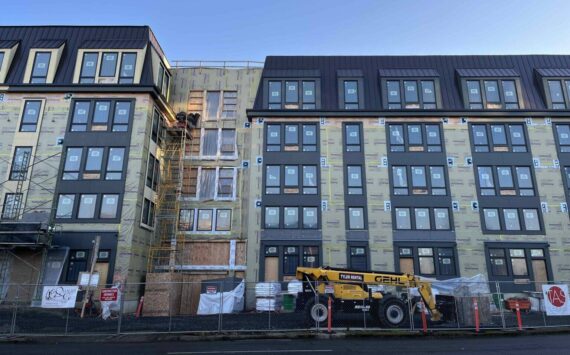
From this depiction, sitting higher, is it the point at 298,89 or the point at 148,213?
the point at 298,89

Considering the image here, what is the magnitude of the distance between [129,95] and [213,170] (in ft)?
25.6

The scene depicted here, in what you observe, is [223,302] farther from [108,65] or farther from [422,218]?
[108,65]

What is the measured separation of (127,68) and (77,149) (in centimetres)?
659

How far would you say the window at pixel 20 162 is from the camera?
26.4 metres

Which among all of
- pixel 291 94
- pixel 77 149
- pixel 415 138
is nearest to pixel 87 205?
pixel 77 149

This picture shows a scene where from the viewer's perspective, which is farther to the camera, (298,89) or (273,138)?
(298,89)

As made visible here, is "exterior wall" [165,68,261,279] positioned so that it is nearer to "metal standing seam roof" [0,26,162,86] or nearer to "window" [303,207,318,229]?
"window" [303,207,318,229]

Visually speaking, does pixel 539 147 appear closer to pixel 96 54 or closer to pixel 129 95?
pixel 129 95

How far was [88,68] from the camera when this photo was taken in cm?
2880

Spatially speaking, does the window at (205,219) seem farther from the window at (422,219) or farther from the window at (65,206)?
the window at (422,219)

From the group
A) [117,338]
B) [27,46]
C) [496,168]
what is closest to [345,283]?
[117,338]

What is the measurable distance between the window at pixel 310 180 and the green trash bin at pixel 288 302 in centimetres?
778

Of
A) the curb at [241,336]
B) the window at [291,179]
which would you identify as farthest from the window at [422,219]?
the curb at [241,336]

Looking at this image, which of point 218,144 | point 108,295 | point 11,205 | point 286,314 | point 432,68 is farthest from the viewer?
point 432,68
